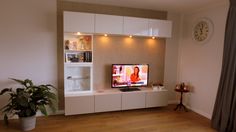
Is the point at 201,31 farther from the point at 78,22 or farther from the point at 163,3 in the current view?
the point at 78,22

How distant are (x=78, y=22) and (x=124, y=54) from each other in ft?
4.26

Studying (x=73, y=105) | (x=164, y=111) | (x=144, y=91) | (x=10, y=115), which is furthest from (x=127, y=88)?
(x=10, y=115)

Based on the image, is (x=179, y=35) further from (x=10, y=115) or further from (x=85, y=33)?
(x=10, y=115)

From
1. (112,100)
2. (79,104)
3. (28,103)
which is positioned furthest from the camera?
(112,100)

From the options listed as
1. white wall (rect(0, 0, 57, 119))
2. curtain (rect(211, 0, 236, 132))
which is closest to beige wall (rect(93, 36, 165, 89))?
white wall (rect(0, 0, 57, 119))

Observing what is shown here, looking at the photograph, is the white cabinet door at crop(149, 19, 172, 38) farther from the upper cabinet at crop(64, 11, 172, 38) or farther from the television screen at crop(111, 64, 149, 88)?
the television screen at crop(111, 64, 149, 88)

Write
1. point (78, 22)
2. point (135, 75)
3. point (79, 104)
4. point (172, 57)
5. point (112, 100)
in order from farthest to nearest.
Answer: point (172, 57), point (135, 75), point (112, 100), point (79, 104), point (78, 22)

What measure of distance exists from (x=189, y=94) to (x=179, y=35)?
150 centimetres

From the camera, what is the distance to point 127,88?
4.05m

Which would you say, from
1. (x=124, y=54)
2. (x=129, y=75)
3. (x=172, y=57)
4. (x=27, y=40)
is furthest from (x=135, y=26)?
(x=27, y=40)

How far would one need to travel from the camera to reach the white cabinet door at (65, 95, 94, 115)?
11.3 feet

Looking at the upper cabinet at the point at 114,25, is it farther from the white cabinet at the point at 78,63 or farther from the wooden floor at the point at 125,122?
the wooden floor at the point at 125,122

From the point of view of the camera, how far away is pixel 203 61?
3865 millimetres

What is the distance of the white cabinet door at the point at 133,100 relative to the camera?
3.83m
